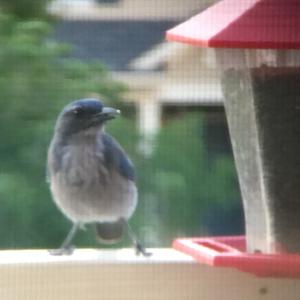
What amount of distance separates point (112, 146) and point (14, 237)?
182mm

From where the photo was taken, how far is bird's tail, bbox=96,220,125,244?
4.25 ft

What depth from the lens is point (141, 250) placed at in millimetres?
1172

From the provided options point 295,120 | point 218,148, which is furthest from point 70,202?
point 295,120

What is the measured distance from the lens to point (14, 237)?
51.9 inches

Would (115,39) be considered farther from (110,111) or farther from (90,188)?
(90,188)

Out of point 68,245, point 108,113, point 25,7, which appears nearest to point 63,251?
point 68,245

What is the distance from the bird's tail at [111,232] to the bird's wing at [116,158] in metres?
0.07

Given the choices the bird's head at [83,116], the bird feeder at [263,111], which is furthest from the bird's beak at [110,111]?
the bird feeder at [263,111]

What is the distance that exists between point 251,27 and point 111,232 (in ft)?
1.31

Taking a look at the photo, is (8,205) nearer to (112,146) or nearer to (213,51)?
(112,146)

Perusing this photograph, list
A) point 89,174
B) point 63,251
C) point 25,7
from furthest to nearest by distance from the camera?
point 25,7 < point 89,174 < point 63,251

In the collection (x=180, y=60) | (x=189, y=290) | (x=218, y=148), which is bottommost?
(x=189, y=290)

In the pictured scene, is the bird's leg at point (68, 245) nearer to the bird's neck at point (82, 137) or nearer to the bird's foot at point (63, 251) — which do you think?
the bird's foot at point (63, 251)

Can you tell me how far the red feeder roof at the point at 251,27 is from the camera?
0.97m
